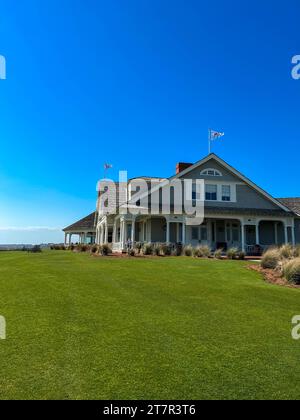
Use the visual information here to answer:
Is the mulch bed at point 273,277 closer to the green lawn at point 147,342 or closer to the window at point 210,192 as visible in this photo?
the green lawn at point 147,342

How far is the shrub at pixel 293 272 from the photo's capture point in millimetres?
12430

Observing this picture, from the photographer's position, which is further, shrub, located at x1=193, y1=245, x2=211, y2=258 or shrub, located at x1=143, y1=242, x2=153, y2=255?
shrub, located at x1=143, y1=242, x2=153, y2=255

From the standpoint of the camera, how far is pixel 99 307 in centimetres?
829

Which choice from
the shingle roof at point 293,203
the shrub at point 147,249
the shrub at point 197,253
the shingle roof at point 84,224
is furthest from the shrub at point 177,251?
the shingle roof at point 84,224

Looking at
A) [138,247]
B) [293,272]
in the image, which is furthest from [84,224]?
[293,272]

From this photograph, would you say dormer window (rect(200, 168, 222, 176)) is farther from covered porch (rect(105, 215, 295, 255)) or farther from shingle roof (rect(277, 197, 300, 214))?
shingle roof (rect(277, 197, 300, 214))

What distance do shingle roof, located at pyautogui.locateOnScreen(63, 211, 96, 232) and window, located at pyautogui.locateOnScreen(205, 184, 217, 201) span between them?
942 inches

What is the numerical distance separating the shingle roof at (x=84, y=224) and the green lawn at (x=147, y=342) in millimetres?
38079

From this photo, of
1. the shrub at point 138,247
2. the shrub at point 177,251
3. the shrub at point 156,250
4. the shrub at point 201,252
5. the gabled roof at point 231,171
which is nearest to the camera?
the shrub at point 201,252

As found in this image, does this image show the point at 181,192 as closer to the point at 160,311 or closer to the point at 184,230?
the point at 184,230

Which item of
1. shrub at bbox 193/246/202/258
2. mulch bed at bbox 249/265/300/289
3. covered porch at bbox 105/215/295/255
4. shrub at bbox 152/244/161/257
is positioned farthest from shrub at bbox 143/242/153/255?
mulch bed at bbox 249/265/300/289

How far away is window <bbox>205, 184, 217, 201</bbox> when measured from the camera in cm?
2870

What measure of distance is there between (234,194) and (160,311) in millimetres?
22399

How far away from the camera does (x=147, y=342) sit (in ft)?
20.0
